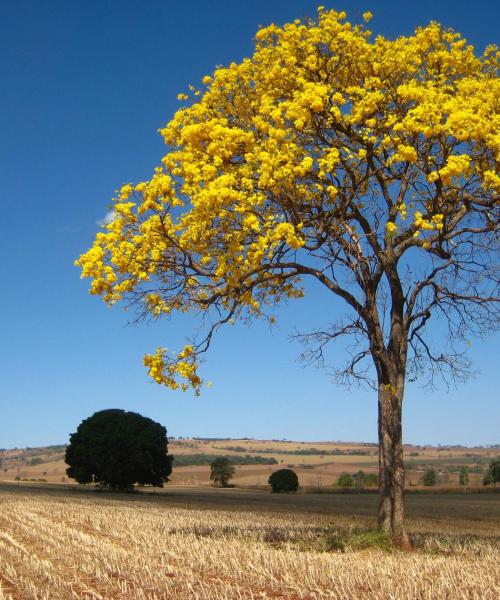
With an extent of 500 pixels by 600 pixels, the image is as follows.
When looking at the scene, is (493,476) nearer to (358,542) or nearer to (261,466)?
(261,466)

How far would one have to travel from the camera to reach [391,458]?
16.8 m

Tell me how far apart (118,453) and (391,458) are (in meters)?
38.0

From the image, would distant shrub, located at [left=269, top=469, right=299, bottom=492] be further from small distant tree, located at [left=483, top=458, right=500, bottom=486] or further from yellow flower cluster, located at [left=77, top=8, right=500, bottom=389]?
yellow flower cluster, located at [left=77, top=8, right=500, bottom=389]

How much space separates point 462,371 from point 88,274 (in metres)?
10.1

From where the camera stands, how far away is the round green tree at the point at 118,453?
170 feet

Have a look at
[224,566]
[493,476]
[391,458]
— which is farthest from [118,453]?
[493,476]

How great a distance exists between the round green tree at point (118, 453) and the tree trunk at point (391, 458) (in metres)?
37.2

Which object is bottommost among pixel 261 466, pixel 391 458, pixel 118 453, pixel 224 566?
pixel 261 466

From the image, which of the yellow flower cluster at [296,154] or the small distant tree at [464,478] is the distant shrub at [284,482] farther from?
the yellow flower cluster at [296,154]

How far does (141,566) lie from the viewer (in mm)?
13320

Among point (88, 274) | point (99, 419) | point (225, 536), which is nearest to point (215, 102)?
point (88, 274)

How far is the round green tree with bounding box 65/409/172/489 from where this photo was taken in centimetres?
5175

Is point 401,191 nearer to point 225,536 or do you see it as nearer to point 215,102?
point 215,102

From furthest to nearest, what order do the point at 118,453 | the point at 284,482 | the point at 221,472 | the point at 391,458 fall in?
the point at 221,472
the point at 284,482
the point at 118,453
the point at 391,458
